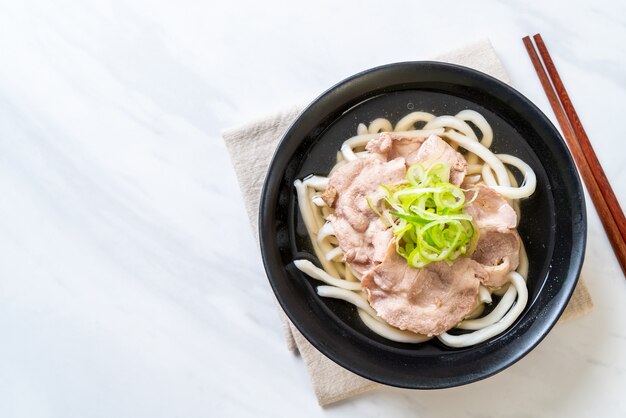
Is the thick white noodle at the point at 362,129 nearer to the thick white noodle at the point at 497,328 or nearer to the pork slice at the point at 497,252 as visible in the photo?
the pork slice at the point at 497,252

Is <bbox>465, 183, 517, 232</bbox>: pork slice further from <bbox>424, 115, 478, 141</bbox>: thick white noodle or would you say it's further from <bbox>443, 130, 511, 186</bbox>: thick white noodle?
<bbox>424, 115, 478, 141</bbox>: thick white noodle

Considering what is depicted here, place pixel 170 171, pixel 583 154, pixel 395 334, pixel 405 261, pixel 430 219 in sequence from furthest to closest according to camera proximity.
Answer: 1. pixel 170 171
2. pixel 583 154
3. pixel 395 334
4. pixel 405 261
5. pixel 430 219

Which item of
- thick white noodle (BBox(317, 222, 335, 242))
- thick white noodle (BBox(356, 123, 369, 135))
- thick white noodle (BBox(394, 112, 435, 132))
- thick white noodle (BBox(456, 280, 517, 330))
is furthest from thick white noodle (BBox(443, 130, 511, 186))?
thick white noodle (BBox(317, 222, 335, 242))

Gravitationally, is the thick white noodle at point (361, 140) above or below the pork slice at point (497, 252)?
above

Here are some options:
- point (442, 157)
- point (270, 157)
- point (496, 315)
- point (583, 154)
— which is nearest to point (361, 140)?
point (442, 157)

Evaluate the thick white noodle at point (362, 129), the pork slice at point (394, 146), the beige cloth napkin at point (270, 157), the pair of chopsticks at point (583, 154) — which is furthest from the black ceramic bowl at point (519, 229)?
the pair of chopsticks at point (583, 154)

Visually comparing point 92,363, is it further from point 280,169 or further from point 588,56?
point 588,56

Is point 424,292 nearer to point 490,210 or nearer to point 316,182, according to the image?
point 490,210
